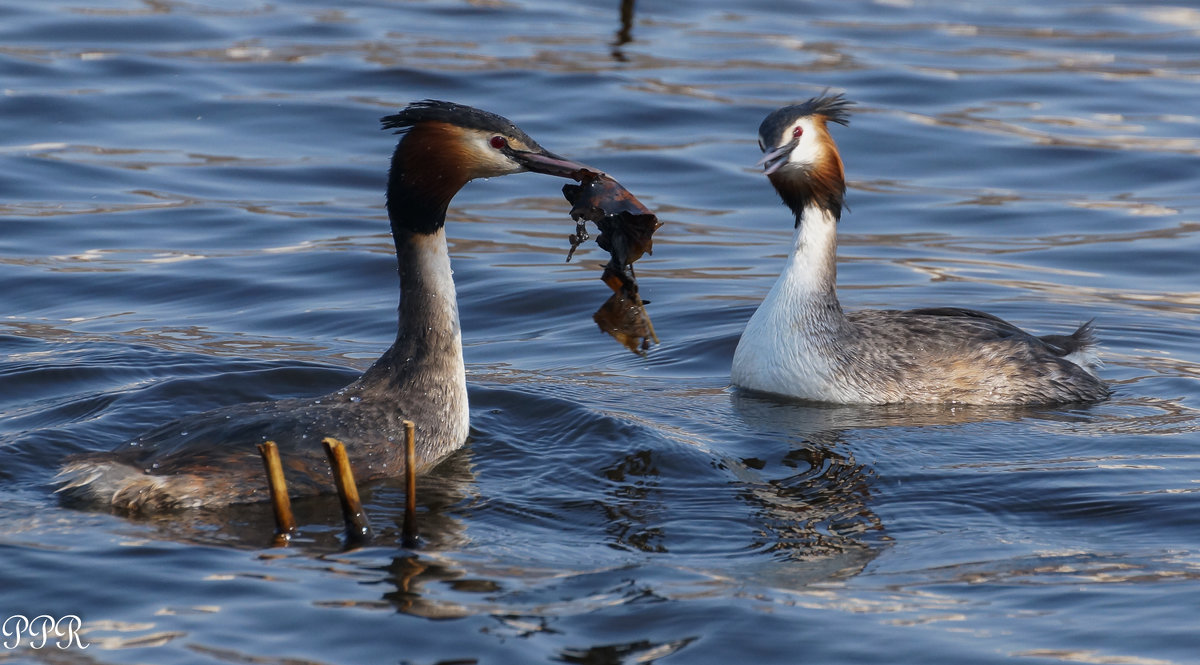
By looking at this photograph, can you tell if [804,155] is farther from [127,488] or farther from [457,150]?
[127,488]

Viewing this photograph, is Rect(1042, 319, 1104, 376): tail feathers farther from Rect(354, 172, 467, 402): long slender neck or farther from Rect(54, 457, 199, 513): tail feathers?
Rect(54, 457, 199, 513): tail feathers

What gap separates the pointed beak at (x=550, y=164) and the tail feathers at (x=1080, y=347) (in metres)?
3.84

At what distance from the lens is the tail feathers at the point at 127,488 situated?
256 inches

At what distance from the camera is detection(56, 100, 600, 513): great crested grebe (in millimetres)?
6570

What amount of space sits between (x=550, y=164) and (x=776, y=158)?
7.44 feet

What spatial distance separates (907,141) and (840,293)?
5.15 m

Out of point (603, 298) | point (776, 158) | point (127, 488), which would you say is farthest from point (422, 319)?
point (603, 298)

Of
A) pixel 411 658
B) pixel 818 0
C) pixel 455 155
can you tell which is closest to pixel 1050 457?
pixel 455 155

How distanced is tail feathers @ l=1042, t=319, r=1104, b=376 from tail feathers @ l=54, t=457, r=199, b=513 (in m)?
5.35

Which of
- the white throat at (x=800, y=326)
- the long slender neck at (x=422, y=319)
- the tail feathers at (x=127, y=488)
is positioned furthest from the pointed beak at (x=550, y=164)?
the white throat at (x=800, y=326)

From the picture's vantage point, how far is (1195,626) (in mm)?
5734

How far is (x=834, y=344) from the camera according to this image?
9102mm

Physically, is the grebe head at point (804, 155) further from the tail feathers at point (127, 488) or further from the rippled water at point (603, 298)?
the tail feathers at point (127, 488)

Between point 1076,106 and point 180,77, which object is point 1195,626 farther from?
point 180,77
